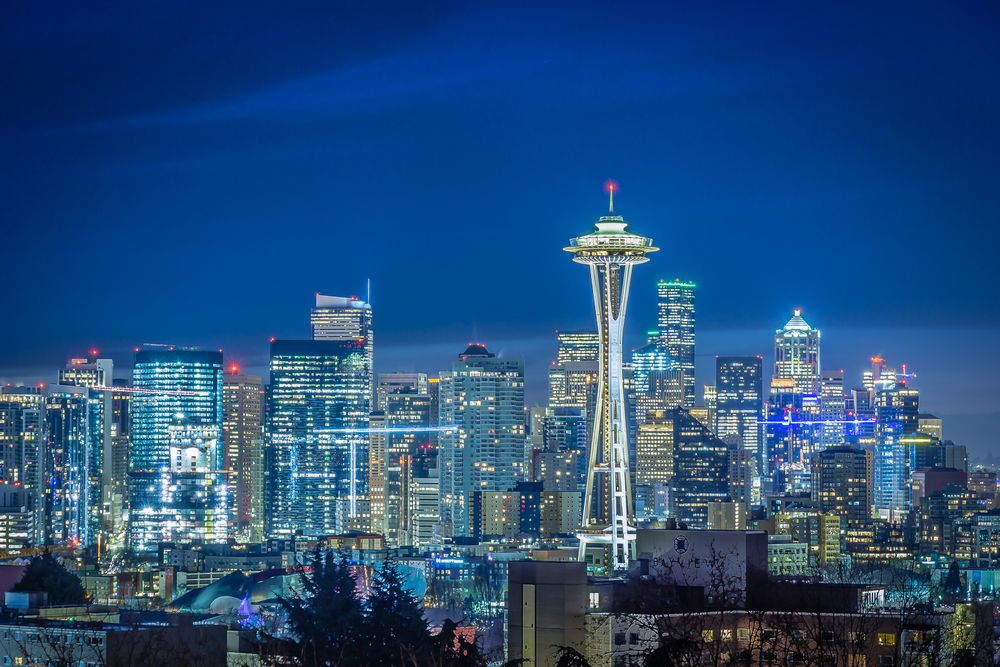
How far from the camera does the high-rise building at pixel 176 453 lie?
131625mm

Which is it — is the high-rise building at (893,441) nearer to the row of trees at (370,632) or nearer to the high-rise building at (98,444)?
the high-rise building at (98,444)

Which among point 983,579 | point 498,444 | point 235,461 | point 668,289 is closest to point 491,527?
point 498,444

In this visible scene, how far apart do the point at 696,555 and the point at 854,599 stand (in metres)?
3.52

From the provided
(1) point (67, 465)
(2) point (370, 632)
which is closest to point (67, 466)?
(1) point (67, 465)

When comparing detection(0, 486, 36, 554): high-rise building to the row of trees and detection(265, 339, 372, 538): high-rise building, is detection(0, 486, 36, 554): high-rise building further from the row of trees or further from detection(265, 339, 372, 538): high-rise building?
the row of trees

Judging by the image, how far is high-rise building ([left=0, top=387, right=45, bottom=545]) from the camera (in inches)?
5192

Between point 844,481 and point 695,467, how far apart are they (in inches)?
494

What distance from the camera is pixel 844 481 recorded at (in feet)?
438

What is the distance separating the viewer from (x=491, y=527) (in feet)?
419

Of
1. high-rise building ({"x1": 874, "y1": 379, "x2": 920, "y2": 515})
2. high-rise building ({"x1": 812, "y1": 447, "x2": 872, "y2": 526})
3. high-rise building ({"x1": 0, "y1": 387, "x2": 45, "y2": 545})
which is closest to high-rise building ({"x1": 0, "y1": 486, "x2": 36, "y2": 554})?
high-rise building ({"x1": 0, "y1": 387, "x2": 45, "y2": 545})

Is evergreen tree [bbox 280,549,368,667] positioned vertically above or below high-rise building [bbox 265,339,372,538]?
below

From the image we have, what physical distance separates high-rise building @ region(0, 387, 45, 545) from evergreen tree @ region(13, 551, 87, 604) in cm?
7689

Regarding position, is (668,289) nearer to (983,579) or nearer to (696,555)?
(983,579)

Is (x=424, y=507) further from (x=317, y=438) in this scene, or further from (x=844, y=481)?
(x=844, y=481)
